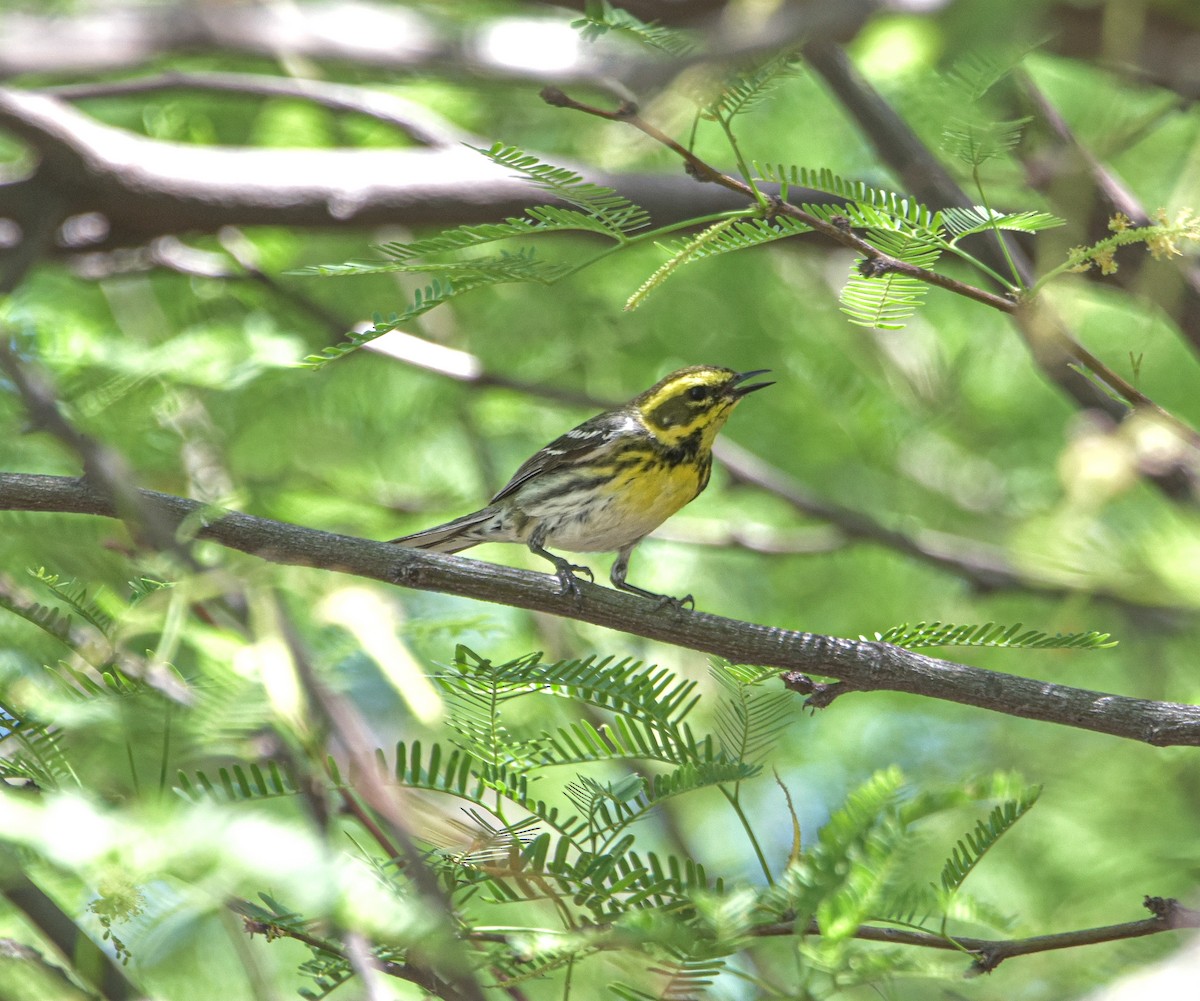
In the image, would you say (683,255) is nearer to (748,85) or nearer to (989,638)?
(748,85)

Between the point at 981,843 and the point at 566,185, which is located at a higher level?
the point at 566,185

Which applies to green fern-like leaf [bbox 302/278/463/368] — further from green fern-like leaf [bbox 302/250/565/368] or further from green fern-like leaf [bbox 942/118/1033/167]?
green fern-like leaf [bbox 942/118/1033/167]

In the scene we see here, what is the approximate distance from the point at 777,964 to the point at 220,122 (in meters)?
4.81

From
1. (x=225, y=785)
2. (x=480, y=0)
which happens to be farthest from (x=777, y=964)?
(x=480, y=0)

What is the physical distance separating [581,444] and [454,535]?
787 mm

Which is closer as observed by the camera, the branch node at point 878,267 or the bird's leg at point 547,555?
the branch node at point 878,267

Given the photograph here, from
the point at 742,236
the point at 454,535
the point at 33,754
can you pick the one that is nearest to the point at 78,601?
the point at 33,754

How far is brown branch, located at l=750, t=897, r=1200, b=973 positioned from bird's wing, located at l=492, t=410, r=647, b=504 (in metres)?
3.40

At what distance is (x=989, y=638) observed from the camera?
2.79 metres

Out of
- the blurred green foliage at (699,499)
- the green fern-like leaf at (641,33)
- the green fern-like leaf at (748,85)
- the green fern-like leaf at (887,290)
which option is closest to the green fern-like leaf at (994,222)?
the green fern-like leaf at (887,290)

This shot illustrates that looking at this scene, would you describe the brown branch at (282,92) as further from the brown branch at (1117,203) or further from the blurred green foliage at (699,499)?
the brown branch at (1117,203)

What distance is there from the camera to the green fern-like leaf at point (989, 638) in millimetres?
2686

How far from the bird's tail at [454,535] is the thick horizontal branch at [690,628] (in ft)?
6.04

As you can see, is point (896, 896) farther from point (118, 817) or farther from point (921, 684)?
point (118, 817)
